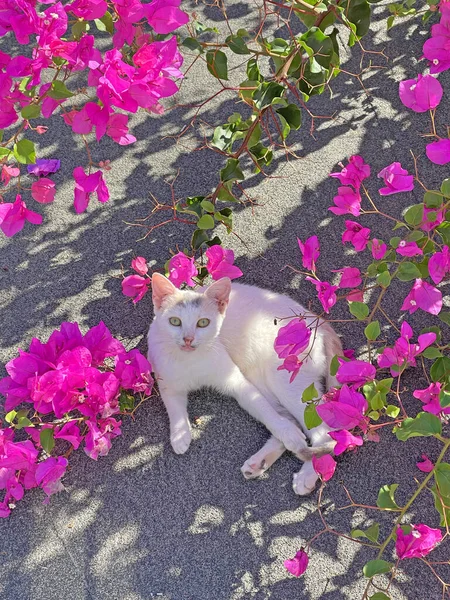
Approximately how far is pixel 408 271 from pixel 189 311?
2.06 ft

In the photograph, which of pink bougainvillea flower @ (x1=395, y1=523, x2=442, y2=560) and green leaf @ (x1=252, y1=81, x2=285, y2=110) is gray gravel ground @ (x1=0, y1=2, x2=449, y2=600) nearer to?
pink bougainvillea flower @ (x1=395, y1=523, x2=442, y2=560)

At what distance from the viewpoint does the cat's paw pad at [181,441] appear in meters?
1.86

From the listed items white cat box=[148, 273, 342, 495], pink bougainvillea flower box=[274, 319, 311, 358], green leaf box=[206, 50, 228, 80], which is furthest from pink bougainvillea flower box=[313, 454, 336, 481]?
green leaf box=[206, 50, 228, 80]

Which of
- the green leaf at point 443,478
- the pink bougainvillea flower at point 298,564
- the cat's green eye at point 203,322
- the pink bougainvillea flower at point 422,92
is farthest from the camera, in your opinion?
the cat's green eye at point 203,322

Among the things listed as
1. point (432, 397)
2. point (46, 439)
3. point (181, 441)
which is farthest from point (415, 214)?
point (46, 439)

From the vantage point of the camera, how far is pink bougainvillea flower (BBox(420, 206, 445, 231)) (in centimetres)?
140

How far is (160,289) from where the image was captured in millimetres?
1816

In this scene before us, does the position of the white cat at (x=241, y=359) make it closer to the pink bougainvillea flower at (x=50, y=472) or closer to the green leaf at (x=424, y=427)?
the pink bougainvillea flower at (x=50, y=472)

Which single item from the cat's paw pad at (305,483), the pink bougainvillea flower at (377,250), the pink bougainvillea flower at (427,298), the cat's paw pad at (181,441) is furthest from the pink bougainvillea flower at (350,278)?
the cat's paw pad at (181,441)

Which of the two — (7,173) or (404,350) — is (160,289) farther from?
(404,350)

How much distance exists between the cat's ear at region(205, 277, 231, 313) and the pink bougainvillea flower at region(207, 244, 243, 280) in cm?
12

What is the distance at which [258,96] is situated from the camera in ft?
5.38

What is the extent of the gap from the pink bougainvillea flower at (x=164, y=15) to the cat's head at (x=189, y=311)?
74cm

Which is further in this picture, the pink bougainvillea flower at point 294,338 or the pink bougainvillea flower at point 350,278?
the pink bougainvillea flower at point 350,278
